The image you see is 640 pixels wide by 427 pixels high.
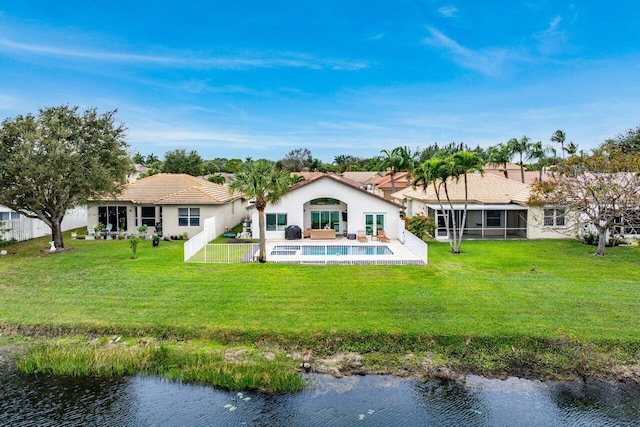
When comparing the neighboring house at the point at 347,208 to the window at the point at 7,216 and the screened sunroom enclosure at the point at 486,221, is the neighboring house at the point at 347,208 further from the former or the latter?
the window at the point at 7,216

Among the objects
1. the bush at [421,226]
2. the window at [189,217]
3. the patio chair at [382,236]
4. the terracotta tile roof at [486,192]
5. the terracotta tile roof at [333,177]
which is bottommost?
the patio chair at [382,236]

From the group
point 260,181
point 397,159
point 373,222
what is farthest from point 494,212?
point 397,159

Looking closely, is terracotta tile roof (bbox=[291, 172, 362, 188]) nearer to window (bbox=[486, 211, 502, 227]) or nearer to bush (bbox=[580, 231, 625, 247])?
window (bbox=[486, 211, 502, 227])

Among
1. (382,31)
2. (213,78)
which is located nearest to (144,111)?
(213,78)

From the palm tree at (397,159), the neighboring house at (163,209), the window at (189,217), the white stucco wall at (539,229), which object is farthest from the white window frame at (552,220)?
the window at (189,217)

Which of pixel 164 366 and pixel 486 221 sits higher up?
pixel 486 221

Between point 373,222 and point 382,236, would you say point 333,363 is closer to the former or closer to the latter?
point 382,236
